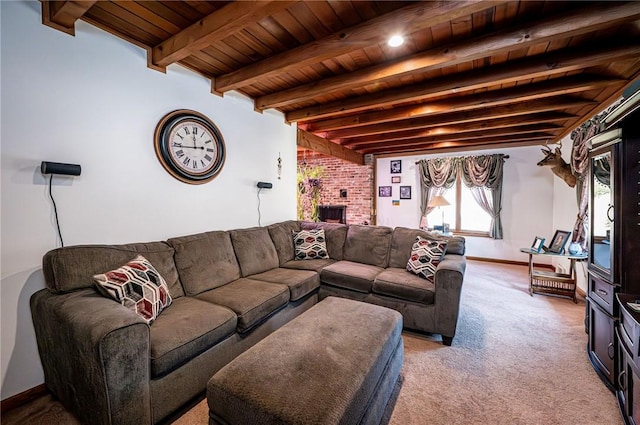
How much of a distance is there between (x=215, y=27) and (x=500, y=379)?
10.5ft

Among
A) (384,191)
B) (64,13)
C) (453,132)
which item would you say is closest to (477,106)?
(453,132)

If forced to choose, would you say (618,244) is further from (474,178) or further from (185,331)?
(474,178)

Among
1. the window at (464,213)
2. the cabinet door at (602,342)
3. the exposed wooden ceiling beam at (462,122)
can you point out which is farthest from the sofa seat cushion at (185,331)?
the window at (464,213)

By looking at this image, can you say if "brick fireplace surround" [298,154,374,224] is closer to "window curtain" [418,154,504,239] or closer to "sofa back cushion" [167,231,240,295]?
"window curtain" [418,154,504,239]

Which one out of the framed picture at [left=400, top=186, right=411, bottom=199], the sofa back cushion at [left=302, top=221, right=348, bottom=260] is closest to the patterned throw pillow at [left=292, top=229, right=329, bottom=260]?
the sofa back cushion at [left=302, top=221, right=348, bottom=260]

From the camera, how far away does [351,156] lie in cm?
617

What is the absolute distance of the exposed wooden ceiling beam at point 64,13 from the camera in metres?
1.63

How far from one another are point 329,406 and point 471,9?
225 cm

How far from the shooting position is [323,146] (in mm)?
5070

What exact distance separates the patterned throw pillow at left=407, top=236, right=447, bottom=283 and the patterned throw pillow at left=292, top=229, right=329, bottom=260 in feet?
3.66

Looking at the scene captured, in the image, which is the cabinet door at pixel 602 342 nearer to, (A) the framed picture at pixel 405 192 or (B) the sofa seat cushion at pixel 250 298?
(B) the sofa seat cushion at pixel 250 298

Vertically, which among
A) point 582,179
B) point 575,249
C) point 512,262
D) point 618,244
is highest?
point 582,179

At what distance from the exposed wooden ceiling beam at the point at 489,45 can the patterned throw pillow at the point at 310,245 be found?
1.72 metres

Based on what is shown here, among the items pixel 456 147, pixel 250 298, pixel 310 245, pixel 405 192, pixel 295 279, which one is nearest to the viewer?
pixel 250 298
